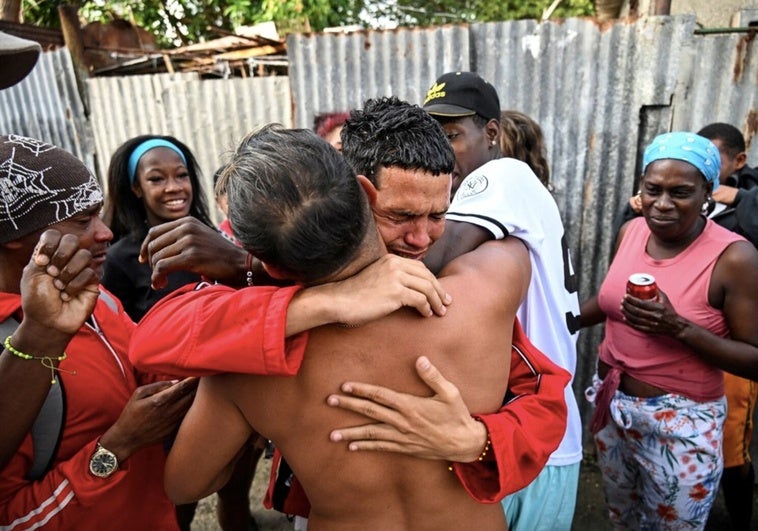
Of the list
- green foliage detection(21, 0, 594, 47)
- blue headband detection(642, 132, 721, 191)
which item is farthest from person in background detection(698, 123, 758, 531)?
green foliage detection(21, 0, 594, 47)

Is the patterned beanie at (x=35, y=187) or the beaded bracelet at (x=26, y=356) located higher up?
the patterned beanie at (x=35, y=187)

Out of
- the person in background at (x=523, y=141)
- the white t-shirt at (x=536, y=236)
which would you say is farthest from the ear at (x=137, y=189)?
the person in background at (x=523, y=141)

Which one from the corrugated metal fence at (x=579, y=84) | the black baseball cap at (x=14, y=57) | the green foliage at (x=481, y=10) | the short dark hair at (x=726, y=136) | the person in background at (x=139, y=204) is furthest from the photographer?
the green foliage at (x=481, y=10)

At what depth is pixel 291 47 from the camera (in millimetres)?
3818

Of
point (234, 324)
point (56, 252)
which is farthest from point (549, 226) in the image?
point (56, 252)

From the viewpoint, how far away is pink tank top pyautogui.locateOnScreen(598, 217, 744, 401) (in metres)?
2.38

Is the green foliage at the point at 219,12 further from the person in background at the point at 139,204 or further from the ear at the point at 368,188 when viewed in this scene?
the ear at the point at 368,188

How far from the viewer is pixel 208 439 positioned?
51.1 inches

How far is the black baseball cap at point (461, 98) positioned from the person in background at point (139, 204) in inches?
63.9

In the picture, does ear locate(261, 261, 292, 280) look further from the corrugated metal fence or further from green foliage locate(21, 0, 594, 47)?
green foliage locate(21, 0, 594, 47)

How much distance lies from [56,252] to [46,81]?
4583mm

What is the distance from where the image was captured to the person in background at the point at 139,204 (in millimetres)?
2877

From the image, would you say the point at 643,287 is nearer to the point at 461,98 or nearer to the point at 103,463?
the point at 461,98

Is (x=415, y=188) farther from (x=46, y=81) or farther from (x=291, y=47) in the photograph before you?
(x=46, y=81)
